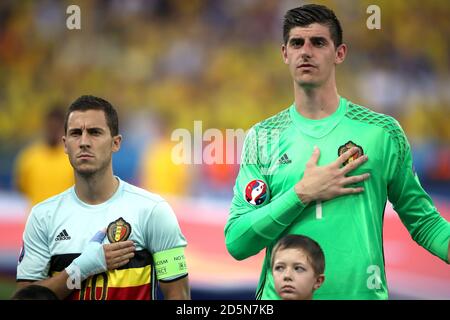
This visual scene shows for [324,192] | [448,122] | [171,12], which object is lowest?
[324,192]

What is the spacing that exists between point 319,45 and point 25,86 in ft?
7.77

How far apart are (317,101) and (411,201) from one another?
1.96 feet

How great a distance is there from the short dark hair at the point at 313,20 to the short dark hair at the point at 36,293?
1506mm

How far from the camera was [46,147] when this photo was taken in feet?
16.7

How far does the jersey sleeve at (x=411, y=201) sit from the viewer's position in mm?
3518

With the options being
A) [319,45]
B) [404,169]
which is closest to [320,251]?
[404,169]

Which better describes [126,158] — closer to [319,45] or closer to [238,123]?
[238,123]

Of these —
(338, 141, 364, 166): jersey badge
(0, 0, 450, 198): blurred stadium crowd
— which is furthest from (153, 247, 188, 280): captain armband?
(0, 0, 450, 198): blurred stadium crowd

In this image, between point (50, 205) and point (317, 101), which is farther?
point (50, 205)

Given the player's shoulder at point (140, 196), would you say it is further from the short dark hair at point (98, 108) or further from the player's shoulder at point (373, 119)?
the player's shoulder at point (373, 119)

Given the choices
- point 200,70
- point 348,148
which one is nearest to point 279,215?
point 348,148

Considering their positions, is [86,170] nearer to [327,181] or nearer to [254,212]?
[254,212]

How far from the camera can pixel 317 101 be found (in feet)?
11.8

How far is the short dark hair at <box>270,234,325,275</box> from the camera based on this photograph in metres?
3.44
